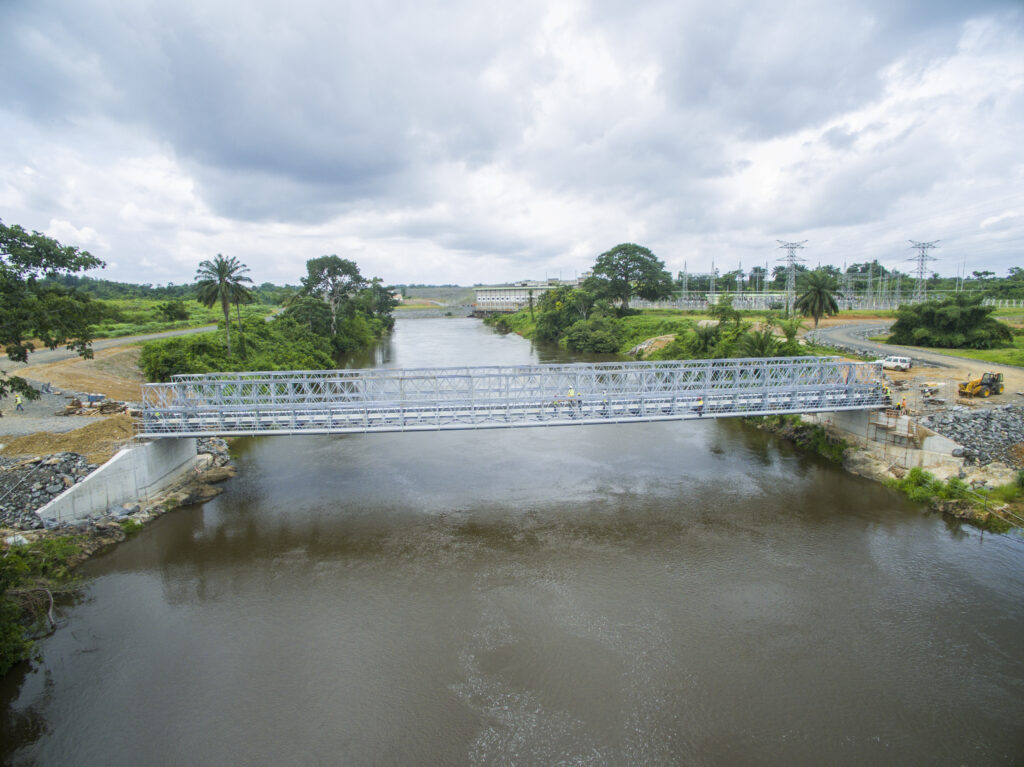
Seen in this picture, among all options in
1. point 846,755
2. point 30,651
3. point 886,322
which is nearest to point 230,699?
point 30,651

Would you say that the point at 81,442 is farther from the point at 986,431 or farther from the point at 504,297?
the point at 504,297

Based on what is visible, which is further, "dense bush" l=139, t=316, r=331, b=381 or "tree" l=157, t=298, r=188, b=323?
"tree" l=157, t=298, r=188, b=323

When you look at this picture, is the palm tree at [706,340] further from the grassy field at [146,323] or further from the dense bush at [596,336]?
Result: the grassy field at [146,323]

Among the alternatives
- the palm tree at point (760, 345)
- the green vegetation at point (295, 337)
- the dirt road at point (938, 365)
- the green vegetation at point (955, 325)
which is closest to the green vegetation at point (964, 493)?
the dirt road at point (938, 365)

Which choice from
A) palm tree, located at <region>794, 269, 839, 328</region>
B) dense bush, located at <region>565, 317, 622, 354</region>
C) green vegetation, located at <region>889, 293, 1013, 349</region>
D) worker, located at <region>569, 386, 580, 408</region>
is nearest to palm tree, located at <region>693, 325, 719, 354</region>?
palm tree, located at <region>794, 269, 839, 328</region>

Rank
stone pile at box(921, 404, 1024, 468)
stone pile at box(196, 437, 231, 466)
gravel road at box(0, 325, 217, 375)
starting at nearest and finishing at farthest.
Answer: stone pile at box(921, 404, 1024, 468)
stone pile at box(196, 437, 231, 466)
gravel road at box(0, 325, 217, 375)

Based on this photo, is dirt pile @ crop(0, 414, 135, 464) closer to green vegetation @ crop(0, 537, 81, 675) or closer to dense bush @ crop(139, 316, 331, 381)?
green vegetation @ crop(0, 537, 81, 675)

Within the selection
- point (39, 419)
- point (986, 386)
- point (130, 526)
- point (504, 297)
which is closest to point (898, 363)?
point (986, 386)
